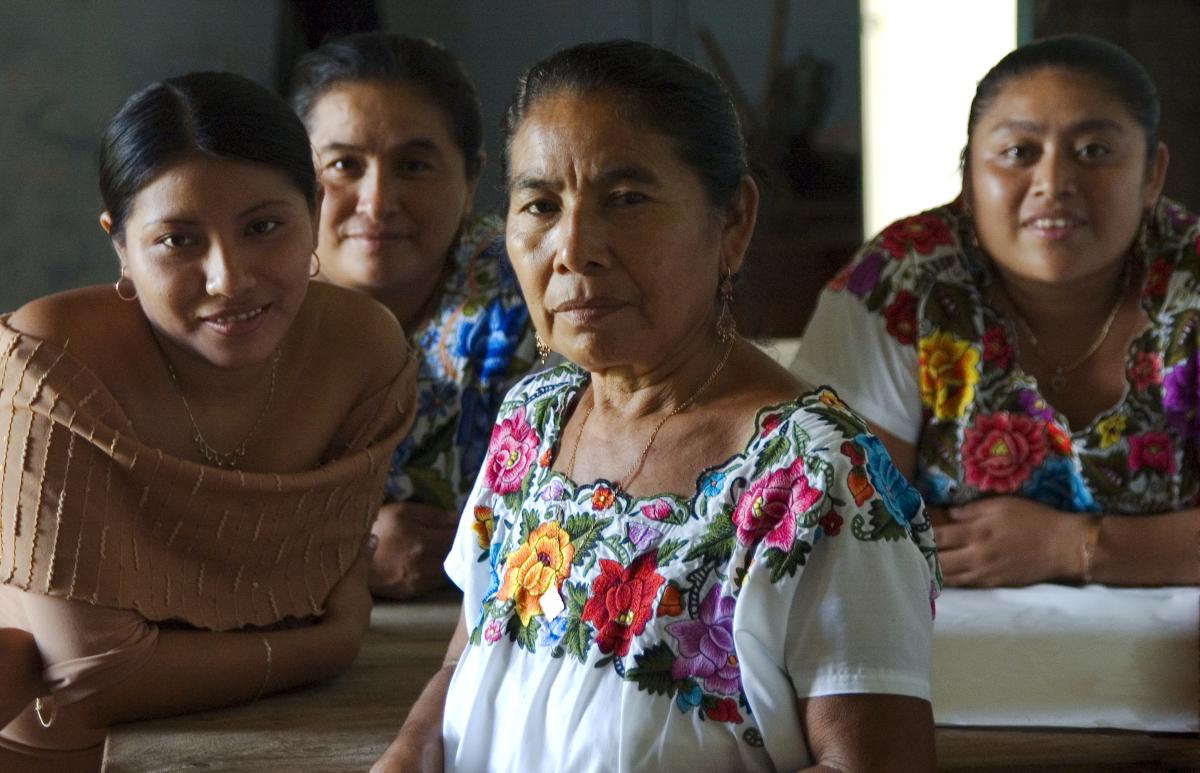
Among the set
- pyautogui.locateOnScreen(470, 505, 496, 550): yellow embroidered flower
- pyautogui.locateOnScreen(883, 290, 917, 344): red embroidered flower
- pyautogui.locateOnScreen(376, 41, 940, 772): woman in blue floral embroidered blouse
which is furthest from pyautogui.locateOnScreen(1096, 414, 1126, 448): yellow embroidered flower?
pyautogui.locateOnScreen(470, 505, 496, 550): yellow embroidered flower

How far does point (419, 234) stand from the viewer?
2.75 meters

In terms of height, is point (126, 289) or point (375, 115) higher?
point (375, 115)

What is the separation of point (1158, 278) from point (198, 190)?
1685mm

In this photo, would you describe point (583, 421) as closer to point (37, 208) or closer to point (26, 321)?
point (26, 321)

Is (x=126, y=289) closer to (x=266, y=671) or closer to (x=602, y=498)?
(x=266, y=671)

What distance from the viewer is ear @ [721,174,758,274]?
5.10 feet

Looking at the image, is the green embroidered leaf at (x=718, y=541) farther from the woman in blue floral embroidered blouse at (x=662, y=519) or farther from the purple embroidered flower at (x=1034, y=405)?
the purple embroidered flower at (x=1034, y=405)

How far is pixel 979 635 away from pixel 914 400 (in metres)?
0.49

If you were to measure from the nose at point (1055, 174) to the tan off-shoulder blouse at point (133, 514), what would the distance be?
126 cm

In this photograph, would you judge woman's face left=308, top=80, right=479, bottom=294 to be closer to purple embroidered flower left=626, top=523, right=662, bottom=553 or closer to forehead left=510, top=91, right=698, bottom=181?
forehead left=510, top=91, right=698, bottom=181

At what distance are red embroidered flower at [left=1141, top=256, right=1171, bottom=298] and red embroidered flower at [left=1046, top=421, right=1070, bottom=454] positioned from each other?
305 mm

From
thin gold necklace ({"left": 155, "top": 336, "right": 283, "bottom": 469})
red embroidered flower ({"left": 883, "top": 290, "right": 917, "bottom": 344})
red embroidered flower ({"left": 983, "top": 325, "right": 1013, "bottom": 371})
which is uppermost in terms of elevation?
red embroidered flower ({"left": 883, "top": 290, "right": 917, "bottom": 344})

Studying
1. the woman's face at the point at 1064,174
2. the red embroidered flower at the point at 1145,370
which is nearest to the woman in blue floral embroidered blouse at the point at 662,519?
the woman's face at the point at 1064,174

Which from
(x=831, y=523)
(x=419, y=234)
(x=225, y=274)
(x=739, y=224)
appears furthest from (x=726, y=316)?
(x=419, y=234)
